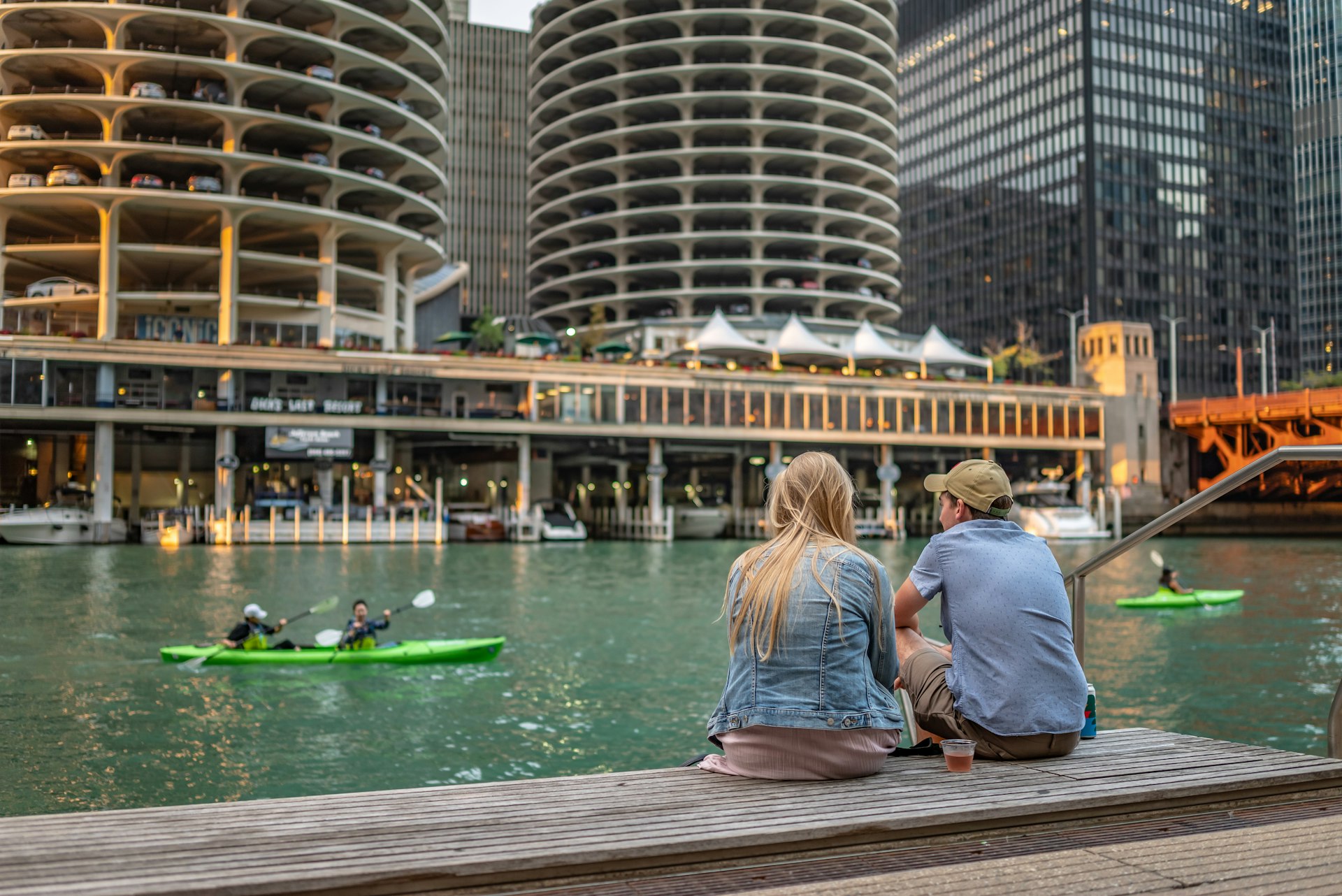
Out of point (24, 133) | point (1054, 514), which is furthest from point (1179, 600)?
point (24, 133)

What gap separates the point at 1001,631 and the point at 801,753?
4.48ft

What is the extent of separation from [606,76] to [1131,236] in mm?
78670

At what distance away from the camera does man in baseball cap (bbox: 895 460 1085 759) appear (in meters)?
5.87

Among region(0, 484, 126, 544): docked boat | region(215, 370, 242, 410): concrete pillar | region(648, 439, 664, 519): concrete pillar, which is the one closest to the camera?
region(0, 484, 126, 544): docked boat

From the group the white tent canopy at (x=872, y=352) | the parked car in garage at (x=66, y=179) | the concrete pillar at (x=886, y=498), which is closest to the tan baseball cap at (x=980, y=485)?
the concrete pillar at (x=886, y=498)

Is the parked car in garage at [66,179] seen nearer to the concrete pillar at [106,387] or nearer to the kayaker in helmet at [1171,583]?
the concrete pillar at [106,387]

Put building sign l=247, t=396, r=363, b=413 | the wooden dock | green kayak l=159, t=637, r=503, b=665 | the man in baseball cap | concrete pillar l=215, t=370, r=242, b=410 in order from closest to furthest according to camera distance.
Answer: the wooden dock
the man in baseball cap
green kayak l=159, t=637, r=503, b=665
building sign l=247, t=396, r=363, b=413
concrete pillar l=215, t=370, r=242, b=410

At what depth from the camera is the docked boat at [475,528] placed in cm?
5884

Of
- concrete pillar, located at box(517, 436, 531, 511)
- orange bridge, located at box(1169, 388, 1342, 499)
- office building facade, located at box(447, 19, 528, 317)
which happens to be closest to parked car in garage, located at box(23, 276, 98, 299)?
concrete pillar, located at box(517, 436, 531, 511)

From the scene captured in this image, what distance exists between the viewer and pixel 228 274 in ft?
213

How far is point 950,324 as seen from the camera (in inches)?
6388

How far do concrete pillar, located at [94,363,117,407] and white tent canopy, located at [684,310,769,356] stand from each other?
3290 cm

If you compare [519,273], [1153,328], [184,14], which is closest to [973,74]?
[1153,328]

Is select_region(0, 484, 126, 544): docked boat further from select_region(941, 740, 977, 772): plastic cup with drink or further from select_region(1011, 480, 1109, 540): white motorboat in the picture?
select_region(941, 740, 977, 772): plastic cup with drink
